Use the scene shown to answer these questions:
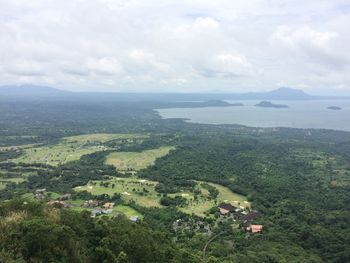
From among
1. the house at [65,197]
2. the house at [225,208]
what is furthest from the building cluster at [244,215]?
the house at [65,197]

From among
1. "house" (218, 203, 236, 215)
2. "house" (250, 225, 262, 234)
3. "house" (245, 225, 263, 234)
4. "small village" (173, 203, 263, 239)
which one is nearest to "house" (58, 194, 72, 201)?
"small village" (173, 203, 263, 239)

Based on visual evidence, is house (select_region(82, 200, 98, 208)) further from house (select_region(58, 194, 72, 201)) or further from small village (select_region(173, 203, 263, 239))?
small village (select_region(173, 203, 263, 239))

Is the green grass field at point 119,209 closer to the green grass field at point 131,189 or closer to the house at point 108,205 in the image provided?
the house at point 108,205

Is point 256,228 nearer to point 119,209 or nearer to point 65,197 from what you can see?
point 119,209

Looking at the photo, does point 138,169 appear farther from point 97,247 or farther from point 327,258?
point 97,247

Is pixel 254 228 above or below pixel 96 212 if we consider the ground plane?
below

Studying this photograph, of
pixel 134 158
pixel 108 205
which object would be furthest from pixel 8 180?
pixel 134 158
